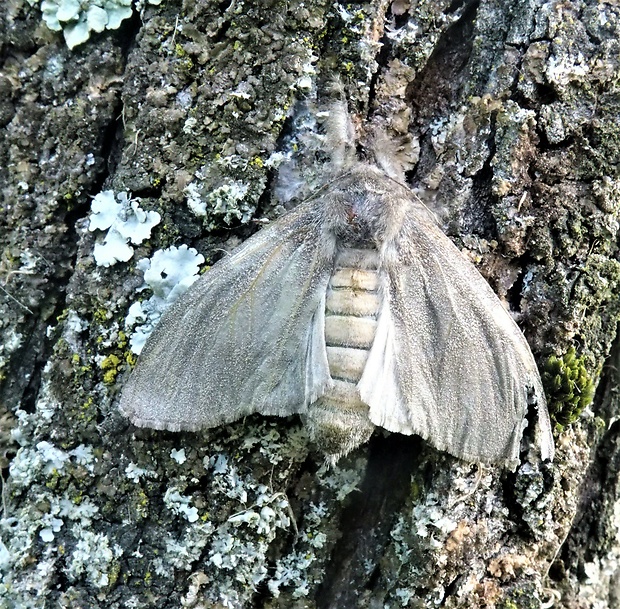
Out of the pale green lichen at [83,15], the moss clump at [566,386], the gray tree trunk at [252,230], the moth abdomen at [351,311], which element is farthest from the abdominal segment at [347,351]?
the pale green lichen at [83,15]

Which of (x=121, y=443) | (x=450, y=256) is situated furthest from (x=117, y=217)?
(x=450, y=256)

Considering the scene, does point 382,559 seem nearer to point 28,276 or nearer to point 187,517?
point 187,517

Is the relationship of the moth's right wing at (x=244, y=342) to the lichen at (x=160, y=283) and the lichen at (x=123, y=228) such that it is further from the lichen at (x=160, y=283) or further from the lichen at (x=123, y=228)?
the lichen at (x=123, y=228)

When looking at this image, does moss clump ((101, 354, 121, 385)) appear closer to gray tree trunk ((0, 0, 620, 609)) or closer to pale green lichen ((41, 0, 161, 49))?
gray tree trunk ((0, 0, 620, 609))

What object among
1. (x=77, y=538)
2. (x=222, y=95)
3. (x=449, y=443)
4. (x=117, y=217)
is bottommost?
(x=77, y=538)

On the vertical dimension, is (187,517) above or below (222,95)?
below

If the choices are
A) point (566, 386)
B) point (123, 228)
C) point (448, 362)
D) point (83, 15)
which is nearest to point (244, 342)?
point (123, 228)
